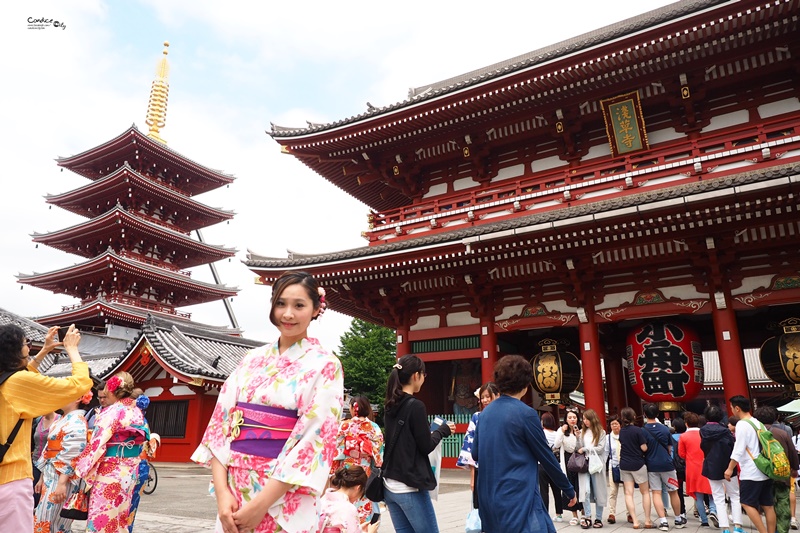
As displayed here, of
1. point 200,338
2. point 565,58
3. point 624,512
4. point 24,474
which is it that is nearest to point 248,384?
point 24,474

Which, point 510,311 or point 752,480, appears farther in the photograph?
point 510,311

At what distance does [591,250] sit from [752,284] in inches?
123

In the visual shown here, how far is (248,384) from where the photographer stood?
230 centimetres

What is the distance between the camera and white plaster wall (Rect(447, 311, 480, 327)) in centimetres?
1277

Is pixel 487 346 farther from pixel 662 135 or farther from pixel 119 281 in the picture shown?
pixel 119 281

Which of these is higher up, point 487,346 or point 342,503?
point 487,346

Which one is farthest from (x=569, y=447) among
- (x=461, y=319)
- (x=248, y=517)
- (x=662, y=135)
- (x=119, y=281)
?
(x=119, y=281)

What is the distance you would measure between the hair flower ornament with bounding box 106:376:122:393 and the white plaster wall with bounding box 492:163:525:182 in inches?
419

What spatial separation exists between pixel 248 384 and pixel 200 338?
1944 centimetres

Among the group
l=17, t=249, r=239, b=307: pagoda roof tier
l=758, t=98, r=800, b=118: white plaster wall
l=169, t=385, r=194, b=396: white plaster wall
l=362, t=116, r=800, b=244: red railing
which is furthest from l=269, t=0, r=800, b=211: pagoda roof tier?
l=17, t=249, r=239, b=307: pagoda roof tier

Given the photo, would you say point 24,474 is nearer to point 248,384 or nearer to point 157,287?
point 248,384

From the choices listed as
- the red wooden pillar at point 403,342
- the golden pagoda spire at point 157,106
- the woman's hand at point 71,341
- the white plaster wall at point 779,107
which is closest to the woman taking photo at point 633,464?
the woman's hand at point 71,341

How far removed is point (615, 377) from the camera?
47.0 ft

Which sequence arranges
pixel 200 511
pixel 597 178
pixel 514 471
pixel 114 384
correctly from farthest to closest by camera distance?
pixel 597 178
pixel 200 511
pixel 114 384
pixel 514 471
